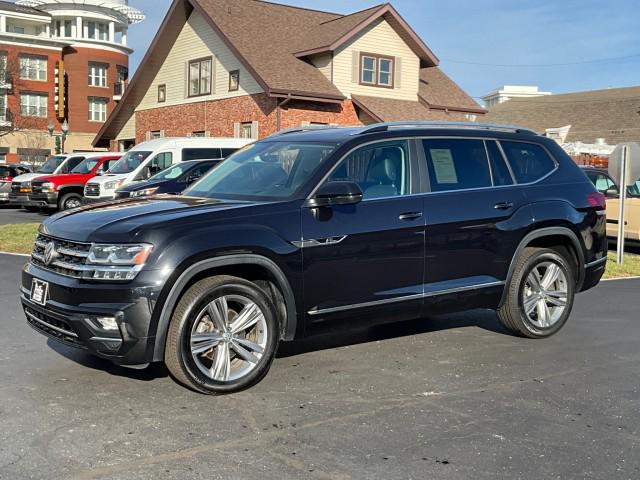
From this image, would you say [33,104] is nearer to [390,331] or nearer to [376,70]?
[376,70]

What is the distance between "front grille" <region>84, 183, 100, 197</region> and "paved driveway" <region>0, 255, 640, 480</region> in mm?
13592

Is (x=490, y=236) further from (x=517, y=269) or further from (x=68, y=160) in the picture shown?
(x=68, y=160)

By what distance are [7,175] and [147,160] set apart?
29.7 feet

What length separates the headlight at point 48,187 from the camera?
22344mm

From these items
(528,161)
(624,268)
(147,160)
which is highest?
(147,160)

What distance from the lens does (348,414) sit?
4.90 metres

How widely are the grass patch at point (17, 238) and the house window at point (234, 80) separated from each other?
43.6 ft

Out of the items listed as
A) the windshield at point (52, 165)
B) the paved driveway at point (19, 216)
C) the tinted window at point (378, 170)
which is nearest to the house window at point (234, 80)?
the windshield at point (52, 165)

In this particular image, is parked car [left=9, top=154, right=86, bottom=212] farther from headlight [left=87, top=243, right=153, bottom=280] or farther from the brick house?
headlight [left=87, top=243, right=153, bottom=280]

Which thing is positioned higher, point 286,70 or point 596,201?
point 286,70

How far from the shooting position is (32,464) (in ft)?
13.2

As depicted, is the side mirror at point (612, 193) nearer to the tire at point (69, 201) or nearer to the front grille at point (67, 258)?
the front grille at point (67, 258)

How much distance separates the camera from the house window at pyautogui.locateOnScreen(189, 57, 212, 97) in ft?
103

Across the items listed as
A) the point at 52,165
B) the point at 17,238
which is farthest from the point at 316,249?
the point at 52,165
